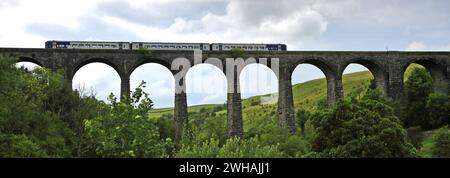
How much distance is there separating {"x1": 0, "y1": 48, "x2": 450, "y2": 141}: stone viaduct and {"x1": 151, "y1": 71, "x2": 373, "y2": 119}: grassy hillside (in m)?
71.4

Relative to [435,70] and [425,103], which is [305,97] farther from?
[435,70]

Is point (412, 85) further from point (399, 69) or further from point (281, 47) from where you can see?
point (281, 47)

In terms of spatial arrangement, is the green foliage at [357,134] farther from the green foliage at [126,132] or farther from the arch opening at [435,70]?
the arch opening at [435,70]

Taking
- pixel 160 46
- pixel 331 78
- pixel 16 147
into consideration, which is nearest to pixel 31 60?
pixel 160 46

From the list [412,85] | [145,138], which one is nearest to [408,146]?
[145,138]

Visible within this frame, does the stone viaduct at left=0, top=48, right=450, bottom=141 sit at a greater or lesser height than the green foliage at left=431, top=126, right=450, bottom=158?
greater

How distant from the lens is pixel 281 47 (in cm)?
6138

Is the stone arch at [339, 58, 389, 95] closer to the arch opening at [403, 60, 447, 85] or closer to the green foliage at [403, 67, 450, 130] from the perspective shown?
the arch opening at [403, 60, 447, 85]

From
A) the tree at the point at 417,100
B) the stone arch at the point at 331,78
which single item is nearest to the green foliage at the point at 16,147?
the stone arch at the point at 331,78

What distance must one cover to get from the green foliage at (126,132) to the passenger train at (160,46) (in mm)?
34591

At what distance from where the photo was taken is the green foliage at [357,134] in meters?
34.2

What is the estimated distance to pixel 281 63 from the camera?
2354 inches

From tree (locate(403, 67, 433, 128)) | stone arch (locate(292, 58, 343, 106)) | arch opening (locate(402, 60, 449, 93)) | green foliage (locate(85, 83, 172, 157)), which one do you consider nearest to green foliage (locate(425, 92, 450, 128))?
tree (locate(403, 67, 433, 128))

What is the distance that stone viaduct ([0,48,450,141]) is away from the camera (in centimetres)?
5481
